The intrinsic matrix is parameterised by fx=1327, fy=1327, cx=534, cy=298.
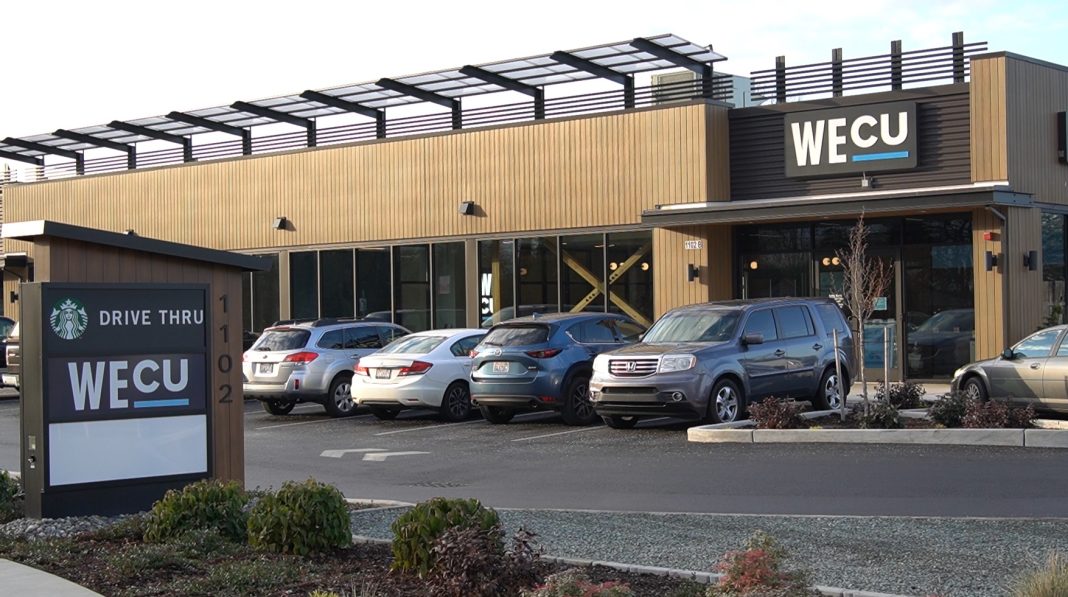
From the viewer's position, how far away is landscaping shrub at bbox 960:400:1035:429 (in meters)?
15.5

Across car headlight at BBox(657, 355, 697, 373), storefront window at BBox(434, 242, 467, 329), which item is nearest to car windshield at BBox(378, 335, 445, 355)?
car headlight at BBox(657, 355, 697, 373)

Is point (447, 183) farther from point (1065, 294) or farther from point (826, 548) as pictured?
point (826, 548)

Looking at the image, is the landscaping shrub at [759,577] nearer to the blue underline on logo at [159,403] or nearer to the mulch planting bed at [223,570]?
the mulch planting bed at [223,570]

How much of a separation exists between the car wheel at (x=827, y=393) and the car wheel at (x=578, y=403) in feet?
10.8

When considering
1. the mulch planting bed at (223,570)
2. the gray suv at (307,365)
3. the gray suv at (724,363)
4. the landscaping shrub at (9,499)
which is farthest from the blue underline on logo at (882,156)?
the mulch planting bed at (223,570)

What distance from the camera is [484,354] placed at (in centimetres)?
1964

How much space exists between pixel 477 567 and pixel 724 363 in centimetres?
1110

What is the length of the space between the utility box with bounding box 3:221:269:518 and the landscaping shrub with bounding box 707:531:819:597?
5594mm

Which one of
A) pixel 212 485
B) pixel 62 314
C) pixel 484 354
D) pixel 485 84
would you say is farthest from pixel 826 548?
pixel 485 84

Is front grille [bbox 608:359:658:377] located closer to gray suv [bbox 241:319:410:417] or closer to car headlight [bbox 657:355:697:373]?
car headlight [bbox 657:355:697:373]

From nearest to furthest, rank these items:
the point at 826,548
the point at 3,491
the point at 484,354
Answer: the point at 826,548, the point at 3,491, the point at 484,354

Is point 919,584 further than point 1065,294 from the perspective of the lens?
No

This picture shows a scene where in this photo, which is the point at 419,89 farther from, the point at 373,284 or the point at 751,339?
the point at 751,339

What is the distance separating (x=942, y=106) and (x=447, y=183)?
36.7 feet
